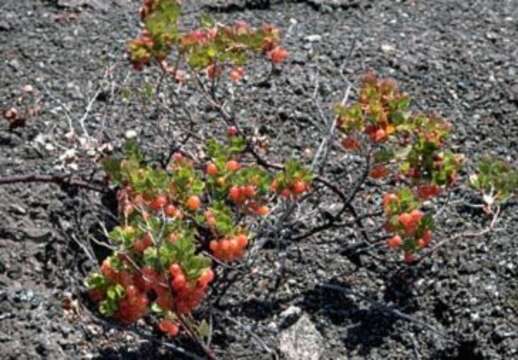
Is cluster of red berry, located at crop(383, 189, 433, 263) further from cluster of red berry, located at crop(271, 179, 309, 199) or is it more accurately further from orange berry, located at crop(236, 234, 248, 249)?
orange berry, located at crop(236, 234, 248, 249)

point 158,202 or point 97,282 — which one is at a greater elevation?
point 158,202

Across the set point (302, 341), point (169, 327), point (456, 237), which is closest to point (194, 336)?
point (169, 327)

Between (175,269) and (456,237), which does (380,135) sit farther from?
(175,269)

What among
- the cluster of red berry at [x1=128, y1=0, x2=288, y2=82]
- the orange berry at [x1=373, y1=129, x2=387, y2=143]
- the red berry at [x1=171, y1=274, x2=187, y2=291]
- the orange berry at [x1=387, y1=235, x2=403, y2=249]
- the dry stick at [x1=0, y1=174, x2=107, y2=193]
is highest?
the cluster of red berry at [x1=128, y1=0, x2=288, y2=82]

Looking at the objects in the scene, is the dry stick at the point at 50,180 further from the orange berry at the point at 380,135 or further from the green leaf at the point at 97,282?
the orange berry at the point at 380,135

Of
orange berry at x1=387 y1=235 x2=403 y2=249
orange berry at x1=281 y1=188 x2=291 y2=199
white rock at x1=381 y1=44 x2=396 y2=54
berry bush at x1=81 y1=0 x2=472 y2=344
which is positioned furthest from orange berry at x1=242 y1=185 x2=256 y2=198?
white rock at x1=381 y1=44 x2=396 y2=54

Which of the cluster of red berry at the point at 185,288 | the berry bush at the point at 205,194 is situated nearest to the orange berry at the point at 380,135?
the berry bush at the point at 205,194

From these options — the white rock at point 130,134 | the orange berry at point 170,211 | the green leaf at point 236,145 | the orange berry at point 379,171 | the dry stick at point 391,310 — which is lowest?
the dry stick at point 391,310

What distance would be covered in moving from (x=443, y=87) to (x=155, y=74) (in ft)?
3.19

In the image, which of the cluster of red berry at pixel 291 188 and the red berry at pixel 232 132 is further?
the red berry at pixel 232 132

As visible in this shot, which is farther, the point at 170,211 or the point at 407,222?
the point at 407,222

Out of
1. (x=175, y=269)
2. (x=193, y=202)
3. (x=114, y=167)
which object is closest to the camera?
(x=175, y=269)

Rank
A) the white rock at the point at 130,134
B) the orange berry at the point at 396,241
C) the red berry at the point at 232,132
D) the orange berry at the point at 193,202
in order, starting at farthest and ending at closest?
the white rock at the point at 130,134 → the red berry at the point at 232,132 → the orange berry at the point at 396,241 → the orange berry at the point at 193,202

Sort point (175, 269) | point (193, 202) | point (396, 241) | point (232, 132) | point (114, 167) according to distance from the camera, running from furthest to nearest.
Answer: point (232, 132)
point (396, 241)
point (114, 167)
point (193, 202)
point (175, 269)
